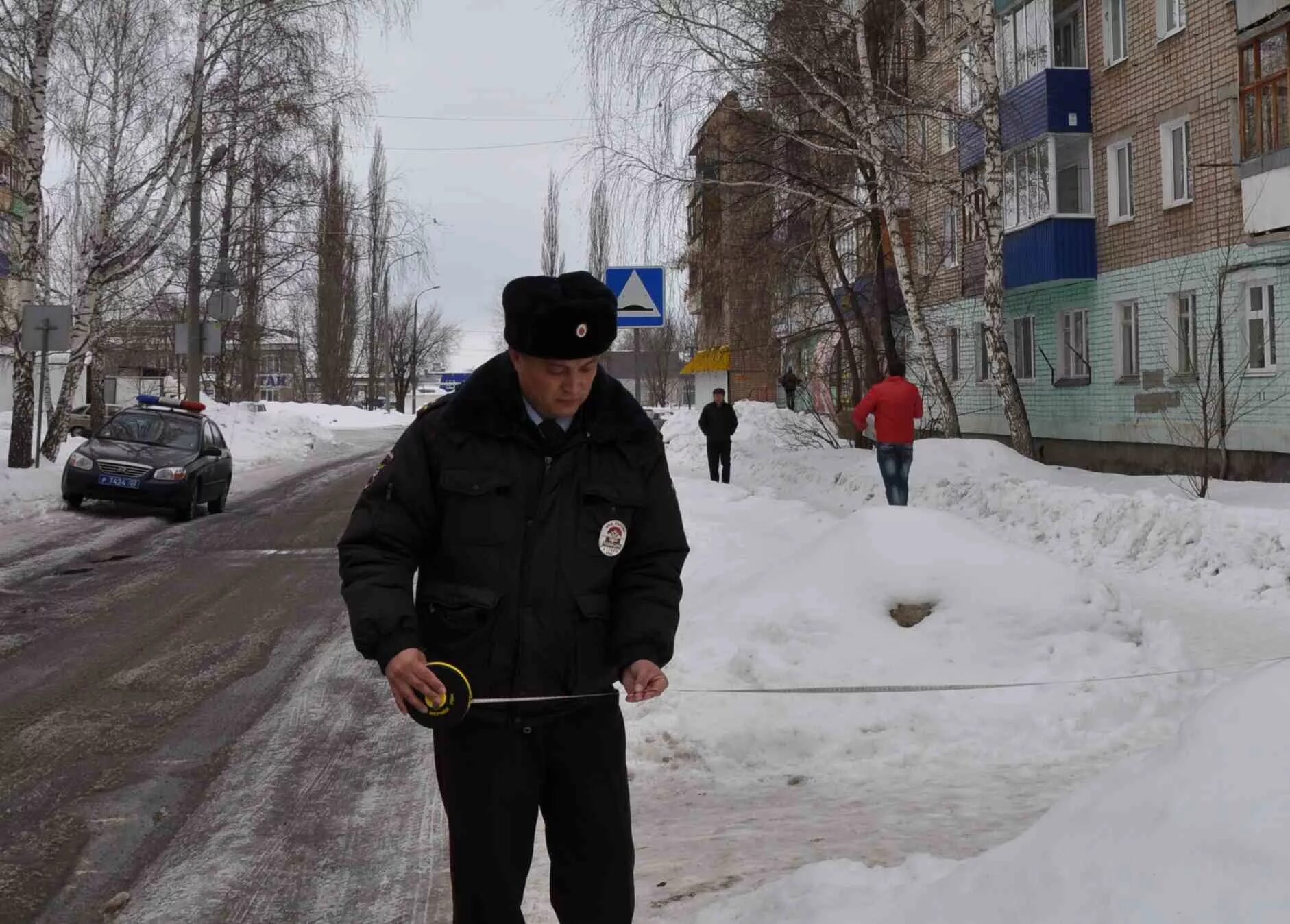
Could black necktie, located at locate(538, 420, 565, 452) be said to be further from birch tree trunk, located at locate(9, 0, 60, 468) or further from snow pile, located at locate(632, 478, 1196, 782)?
birch tree trunk, located at locate(9, 0, 60, 468)

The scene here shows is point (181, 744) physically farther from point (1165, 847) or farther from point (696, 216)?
point (696, 216)

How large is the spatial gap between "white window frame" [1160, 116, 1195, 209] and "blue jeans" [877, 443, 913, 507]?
27.8ft

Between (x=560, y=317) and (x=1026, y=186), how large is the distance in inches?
896

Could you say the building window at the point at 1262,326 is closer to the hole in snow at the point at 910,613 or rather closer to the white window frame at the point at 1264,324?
the white window frame at the point at 1264,324

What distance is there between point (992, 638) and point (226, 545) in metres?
9.94

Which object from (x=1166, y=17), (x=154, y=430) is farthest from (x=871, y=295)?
(x=154, y=430)

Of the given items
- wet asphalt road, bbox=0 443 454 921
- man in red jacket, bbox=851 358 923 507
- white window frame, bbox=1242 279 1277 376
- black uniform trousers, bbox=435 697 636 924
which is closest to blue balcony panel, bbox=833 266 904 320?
white window frame, bbox=1242 279 1277 376

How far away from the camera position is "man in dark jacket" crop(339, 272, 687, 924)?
270 centimetres

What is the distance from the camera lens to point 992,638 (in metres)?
6.56

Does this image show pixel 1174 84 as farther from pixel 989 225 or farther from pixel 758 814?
pixel 758 814

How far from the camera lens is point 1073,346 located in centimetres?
2356

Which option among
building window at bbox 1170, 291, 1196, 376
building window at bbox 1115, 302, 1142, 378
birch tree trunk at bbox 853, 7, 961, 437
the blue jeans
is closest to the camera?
the blue jeans

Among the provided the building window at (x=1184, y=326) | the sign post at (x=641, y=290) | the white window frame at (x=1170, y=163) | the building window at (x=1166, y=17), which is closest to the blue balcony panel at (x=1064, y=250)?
the white window frame at (x=1170, y=163)

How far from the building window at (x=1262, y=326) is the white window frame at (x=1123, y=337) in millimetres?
2869
